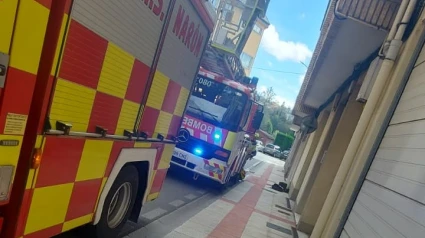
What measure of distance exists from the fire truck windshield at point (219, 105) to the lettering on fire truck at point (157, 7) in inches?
223

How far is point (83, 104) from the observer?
2922 mm

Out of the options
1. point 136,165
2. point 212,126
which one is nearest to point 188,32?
point 136,165

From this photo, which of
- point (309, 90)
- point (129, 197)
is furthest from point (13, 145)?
point (309, 90)

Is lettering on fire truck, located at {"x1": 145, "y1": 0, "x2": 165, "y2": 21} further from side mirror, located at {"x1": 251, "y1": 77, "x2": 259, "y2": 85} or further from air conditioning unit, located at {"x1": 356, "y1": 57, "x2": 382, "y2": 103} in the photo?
side mirror, located at {"x1": 251, "y1": 77, "x2": 259, "y2": 85}

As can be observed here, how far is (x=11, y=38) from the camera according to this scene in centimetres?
209

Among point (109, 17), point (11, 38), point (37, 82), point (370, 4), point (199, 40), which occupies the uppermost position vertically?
point (370, 4)

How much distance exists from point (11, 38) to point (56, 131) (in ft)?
2.49

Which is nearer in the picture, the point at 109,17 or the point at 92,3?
the point at 92,3

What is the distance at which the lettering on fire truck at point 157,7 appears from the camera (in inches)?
138

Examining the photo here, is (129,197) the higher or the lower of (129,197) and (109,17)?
the lower

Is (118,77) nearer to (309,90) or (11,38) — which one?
(11,38)

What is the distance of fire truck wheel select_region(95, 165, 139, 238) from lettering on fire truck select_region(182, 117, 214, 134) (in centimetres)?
473

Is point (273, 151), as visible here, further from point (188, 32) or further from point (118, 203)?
point (118, 203)

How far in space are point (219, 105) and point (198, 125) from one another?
720 millimetres
